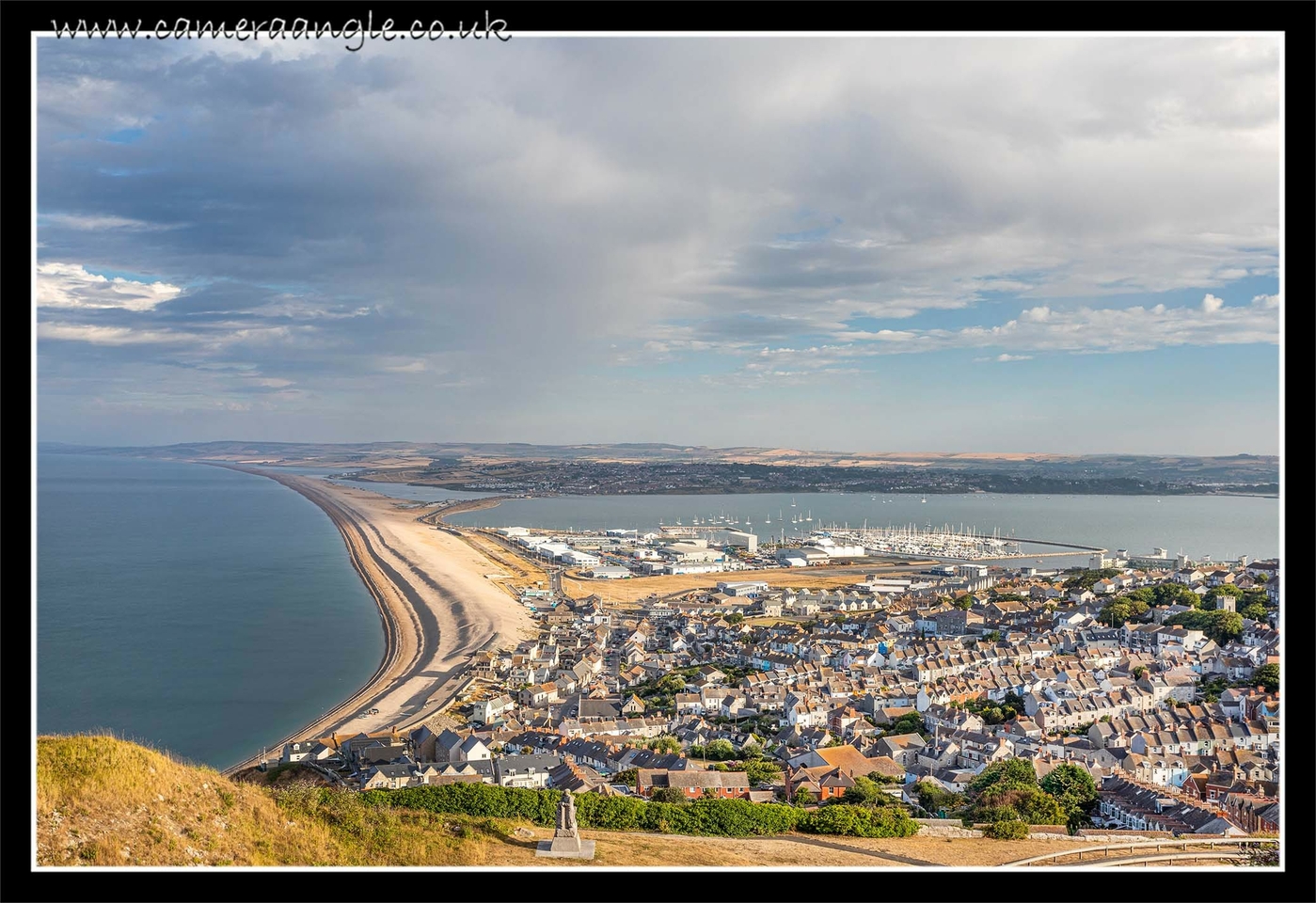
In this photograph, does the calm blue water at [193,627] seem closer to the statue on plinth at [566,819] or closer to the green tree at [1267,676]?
the statue on plinth at [566,819]

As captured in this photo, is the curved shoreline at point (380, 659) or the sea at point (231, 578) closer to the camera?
the curved shoreline at point (380, 659)

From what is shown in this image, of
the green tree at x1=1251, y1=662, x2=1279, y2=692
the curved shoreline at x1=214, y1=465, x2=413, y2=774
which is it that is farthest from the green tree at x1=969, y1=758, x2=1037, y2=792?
the curved shoreline at x1=214, y1=465, x2=413, y2=774

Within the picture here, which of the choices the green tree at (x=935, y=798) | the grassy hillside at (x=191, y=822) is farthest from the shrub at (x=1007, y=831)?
the grassy hillside at (x=191, y=822)

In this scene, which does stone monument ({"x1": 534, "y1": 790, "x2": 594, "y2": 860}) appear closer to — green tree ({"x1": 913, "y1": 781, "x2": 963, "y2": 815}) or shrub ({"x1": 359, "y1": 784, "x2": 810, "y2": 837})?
shrub ({"x1": 359, "y1": 784, "x2": 810, "y2": 837})

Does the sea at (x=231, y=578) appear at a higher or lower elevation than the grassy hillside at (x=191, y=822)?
lower

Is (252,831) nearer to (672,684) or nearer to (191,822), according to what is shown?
(191,822)

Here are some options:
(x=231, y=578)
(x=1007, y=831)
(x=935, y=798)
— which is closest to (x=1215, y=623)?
(x=935, y=798)
